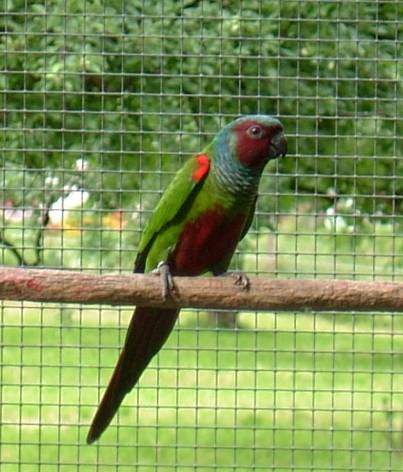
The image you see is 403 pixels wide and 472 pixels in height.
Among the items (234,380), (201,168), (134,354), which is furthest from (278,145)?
(234,380)

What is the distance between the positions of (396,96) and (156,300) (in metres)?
1.15

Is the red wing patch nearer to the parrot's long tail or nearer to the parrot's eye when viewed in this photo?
the parrot's eye

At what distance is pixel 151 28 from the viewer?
2826 mm

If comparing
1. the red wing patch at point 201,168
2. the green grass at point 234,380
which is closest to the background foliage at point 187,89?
the green grass at point 234,380

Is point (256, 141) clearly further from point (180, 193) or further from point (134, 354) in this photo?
point (134, 354)

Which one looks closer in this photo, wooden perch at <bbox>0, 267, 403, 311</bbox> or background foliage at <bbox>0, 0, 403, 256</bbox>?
wooden perch at <bbox>0, 267, 403, 311</bbox>

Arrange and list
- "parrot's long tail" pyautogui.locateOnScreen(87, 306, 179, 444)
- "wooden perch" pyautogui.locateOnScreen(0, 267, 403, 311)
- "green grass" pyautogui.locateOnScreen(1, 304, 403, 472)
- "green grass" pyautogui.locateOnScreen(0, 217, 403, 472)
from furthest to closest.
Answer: "green grass" pyautogui.locateOnScreen(1, 304, 403, 472) → "green grass" pyautogui.locateOnScreen(0, 217, 403, 472) → "parrot's long tail" pyautogui.locateOnScreen(87, 306, 179, 444) → "wooden perch" pyautogui.locateOnScreen(0, 267, 403, 311)

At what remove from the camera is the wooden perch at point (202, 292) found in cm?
188

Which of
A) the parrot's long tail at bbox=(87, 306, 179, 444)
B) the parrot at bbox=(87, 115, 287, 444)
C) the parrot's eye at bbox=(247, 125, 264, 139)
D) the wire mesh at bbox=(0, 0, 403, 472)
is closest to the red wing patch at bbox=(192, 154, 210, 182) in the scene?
the parrot at bbox=(87, 115, 287, 444)

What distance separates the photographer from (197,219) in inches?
85.0

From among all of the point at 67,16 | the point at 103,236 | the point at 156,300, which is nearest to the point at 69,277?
the point at 156,300

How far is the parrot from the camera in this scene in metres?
2.14

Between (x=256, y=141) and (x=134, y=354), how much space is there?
0.47m

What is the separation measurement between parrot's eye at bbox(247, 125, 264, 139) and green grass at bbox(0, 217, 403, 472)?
1.86 feet
